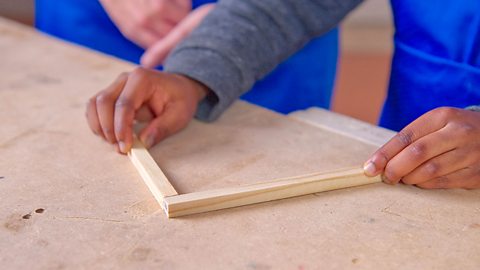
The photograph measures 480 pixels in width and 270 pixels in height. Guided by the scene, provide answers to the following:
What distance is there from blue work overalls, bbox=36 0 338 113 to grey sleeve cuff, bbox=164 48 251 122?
215 millimetres

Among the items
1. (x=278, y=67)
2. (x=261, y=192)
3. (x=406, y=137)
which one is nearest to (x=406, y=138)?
(x=406, y=137)

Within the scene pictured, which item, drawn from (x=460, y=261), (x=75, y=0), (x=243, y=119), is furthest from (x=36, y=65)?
(x=460, y=261)

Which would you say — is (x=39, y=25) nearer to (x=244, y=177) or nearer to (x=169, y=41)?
(x=169, y=41)

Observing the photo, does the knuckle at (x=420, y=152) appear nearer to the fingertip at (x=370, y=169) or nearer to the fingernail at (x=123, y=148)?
the fingertip at (x=370, y=169)

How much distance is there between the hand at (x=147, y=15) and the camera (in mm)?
1063

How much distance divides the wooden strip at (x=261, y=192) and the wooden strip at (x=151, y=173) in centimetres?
2

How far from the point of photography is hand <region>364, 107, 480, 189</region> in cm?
62

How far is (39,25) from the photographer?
3.95ft

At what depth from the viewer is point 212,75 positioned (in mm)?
809

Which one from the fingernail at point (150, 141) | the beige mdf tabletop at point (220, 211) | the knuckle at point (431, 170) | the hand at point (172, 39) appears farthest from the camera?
the hand at point (172, 39)

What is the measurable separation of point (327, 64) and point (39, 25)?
57 cm

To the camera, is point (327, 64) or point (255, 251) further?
point (327, 64)

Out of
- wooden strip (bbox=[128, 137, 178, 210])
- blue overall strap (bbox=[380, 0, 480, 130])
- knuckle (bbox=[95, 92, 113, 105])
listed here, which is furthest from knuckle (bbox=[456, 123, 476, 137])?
knuckle (bbox=[95, 92, 113, 105])

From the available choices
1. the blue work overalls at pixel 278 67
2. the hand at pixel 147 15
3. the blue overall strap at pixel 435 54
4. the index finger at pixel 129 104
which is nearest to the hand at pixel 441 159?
the blue overall strap at pixel 435 54
